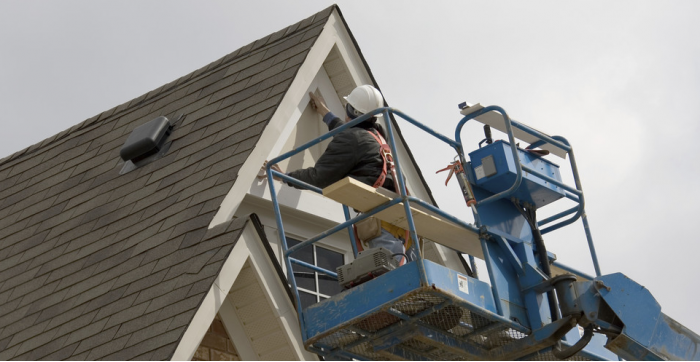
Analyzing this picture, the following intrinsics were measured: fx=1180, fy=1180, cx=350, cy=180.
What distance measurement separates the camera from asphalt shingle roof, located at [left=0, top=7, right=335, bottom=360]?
845 cm

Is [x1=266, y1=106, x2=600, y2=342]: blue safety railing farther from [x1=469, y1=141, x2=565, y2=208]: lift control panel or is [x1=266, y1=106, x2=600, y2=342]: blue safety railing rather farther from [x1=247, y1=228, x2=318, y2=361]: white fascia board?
[x1=247, y1=228, x2=318, y2=361]: white fascia board

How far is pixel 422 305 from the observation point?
7918mm

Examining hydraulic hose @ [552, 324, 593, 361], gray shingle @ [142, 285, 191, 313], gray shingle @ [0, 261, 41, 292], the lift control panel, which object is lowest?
hydraulic hose @ [552, 324, 593, 361]

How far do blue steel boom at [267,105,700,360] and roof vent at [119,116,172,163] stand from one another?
2.38m

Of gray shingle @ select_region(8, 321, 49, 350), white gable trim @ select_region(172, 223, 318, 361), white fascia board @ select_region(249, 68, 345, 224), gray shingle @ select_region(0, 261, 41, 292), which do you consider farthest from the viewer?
gray shingle @ select_region(0, 261, 41, 292)

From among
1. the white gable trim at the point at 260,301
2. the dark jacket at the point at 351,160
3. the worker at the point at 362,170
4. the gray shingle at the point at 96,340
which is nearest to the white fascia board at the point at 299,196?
the worker at the point at 362,170

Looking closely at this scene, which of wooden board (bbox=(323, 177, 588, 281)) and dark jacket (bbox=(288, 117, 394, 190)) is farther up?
dark jacket (bbox=(288, 117, 394, 190))

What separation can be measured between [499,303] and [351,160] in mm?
1583

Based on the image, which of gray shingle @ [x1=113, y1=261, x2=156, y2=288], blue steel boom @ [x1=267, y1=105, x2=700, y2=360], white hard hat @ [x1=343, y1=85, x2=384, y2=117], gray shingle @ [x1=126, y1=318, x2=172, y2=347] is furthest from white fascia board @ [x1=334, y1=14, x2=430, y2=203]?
gray shingle @ [x1=126, y1=318, x2=172, y2=347]

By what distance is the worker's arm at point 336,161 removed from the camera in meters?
8.79

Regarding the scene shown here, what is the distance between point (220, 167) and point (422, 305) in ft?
8.09

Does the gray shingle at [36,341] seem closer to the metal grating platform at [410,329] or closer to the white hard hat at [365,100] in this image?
the metal grating platform at [410,329]

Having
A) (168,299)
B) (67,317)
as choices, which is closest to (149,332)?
(168,299)

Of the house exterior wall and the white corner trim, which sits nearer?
the house exterior wall
